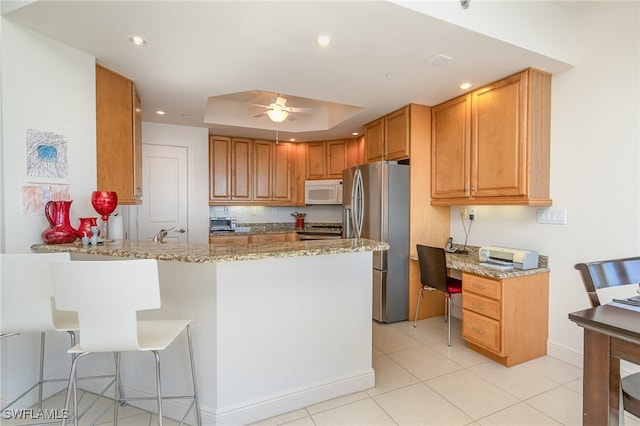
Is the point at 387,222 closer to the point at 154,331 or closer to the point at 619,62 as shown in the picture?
the point at 619,62

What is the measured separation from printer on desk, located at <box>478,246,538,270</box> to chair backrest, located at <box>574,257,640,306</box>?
3.15ft

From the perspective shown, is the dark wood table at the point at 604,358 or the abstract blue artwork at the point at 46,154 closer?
the dark wood table at the point at 604,358

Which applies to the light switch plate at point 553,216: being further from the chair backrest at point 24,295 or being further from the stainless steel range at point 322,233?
the chair backrest at point 24,295

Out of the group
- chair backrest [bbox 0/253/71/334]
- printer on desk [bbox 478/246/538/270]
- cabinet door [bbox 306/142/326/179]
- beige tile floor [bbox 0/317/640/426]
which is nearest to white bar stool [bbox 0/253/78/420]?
chair backrest [bbox 0/253/71/334]

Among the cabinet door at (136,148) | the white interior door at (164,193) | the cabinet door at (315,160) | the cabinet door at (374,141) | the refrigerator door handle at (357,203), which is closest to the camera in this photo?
the cabinet door at (136,148)

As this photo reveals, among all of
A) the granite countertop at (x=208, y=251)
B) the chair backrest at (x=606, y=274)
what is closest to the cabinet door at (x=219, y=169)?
the granite countertop at (x=208, y=251)

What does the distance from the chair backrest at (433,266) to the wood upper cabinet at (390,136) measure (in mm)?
1107

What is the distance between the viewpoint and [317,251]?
65.6 inches

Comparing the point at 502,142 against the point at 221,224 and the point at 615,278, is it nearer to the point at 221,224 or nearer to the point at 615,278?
the point at 615,278

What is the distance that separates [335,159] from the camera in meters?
4.96

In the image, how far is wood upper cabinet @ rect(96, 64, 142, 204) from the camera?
238 cm

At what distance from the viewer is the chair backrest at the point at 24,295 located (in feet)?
4.91

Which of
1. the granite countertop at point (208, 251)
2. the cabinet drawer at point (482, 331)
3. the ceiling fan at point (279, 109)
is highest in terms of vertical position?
the ceiling fan at point (279, 109)

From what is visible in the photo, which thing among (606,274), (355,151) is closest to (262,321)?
(606,274)
